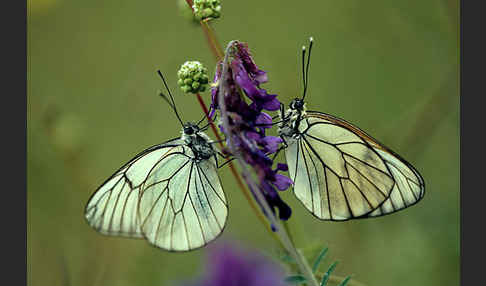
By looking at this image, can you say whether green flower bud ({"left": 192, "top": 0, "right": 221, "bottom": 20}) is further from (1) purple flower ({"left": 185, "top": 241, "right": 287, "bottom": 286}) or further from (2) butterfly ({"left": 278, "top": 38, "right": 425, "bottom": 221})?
(1) purple flower ({"left": 185, "top": 241, "right": 287, "bottom": 286})

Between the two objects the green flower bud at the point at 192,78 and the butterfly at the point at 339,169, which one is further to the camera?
the butterfly at the point at 339,169

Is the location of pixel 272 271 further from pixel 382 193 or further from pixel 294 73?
pixel 294 73

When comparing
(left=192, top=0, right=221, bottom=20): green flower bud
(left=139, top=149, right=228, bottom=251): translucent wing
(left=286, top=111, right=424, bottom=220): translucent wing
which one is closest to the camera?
(left=192, top=0, right=221, bottom=20): green flower bud

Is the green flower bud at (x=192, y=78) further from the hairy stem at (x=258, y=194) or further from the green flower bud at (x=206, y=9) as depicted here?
the hairy stem at (x=258, y=194)

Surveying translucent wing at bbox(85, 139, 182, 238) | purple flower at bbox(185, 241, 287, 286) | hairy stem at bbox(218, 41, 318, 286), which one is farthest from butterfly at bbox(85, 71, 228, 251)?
hairy stem at bbox(218, 41, 318, 286)

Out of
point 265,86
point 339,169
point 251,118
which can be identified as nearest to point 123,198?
point 251,118

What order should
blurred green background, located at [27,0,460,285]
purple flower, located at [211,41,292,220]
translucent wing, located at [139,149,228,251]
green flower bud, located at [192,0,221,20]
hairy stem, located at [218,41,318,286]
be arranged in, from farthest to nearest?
blurred green background, located at [27,0,460,285]
translucent wing, located at [139,149,228,251]
green flower bud, located at [192,0,221,20]
purple flower, located at [211,41,292,220]
hairy stem, located at [218,41,318,286]

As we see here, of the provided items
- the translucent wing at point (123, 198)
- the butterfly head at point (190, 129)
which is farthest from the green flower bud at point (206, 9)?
the translucent wing at point (123, 198)
